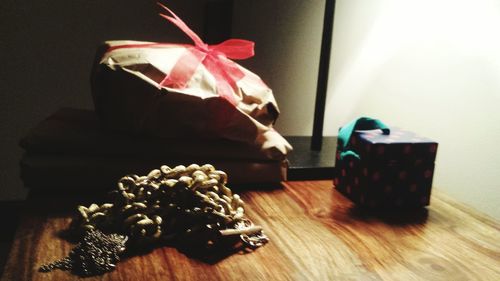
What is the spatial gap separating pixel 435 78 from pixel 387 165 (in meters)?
0.47

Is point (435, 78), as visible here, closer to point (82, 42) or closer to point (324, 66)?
point (324, 66)

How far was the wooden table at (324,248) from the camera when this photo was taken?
434mm

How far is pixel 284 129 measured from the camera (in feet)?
3.66

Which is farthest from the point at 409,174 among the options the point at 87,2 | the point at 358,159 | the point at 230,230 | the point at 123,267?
the point at 87,2

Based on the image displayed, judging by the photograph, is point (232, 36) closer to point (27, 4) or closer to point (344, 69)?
point (344, 69)

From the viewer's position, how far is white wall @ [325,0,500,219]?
0.82m

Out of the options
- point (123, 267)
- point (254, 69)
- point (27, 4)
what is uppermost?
point (27, 4)

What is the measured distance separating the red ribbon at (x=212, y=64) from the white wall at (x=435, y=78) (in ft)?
1.33

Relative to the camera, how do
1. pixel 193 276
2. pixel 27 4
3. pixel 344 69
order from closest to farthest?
pixel 193 276, pixel 27 4, pixel 344 69

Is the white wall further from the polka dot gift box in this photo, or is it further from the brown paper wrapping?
the brown paper wrapping

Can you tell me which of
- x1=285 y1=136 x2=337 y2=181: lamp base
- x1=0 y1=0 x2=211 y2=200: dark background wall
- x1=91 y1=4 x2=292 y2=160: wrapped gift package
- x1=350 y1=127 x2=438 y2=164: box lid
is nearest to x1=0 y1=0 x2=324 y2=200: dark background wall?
x1=0 y1=0 x2=211 y2=200: dark background wall

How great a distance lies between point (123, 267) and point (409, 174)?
0.38 m

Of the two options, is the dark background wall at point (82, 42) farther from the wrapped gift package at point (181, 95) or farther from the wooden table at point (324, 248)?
the wooden table at point (324, 248)

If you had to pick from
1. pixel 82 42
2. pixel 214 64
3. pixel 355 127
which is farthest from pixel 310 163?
pixel 82 42
